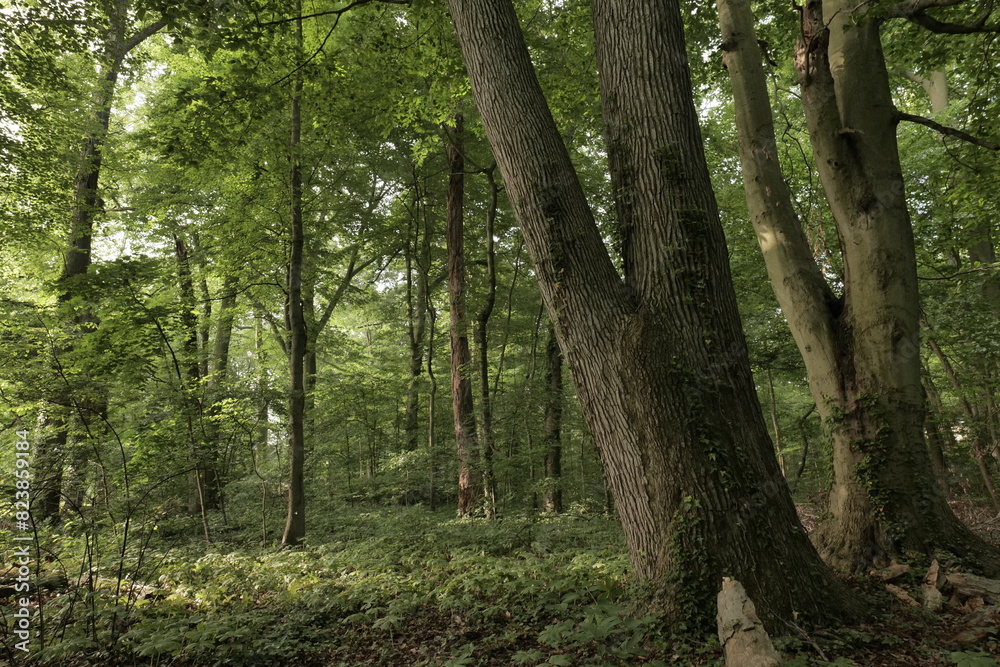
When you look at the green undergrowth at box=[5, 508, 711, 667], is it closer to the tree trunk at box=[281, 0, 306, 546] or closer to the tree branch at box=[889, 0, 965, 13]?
the tree trunk at box=[281, 0, 306, 546]

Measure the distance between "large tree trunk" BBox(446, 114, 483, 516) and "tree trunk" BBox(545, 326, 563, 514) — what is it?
1.27 meters

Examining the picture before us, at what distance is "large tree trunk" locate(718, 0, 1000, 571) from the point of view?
400 cm

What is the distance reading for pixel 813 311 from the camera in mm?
4539

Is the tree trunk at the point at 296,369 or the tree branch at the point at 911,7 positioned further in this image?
the tree trunk at the point at 296,369

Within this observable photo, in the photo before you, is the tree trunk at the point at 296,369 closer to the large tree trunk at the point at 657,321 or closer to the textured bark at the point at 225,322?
the textured bark at the point at 225,322

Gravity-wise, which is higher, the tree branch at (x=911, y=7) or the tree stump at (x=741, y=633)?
the tree branch at (x=911, y=7)

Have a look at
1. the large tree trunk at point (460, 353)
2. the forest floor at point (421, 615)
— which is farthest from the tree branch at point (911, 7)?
the large tree trunk at point (460, 353)

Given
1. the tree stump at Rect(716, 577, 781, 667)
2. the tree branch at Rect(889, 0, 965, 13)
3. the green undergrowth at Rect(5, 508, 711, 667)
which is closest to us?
the tree stump at Rect(716, 577, 781, 667)

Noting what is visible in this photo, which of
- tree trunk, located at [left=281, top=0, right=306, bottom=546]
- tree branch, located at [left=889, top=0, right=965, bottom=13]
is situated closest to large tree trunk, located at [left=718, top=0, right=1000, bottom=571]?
tree branch, located at [left=889, top=0, right=965, bottom=13]

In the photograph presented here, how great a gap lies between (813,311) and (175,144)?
265 inches

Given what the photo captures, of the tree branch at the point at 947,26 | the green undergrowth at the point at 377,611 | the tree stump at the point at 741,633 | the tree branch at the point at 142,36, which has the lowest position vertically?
the green undergrowth at the point at 377,611

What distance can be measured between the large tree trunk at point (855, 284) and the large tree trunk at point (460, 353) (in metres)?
5.14

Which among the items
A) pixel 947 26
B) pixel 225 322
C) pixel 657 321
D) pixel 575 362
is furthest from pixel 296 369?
pixel 947 26

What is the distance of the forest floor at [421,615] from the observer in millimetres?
2795
